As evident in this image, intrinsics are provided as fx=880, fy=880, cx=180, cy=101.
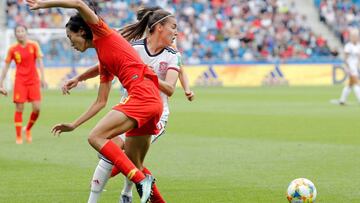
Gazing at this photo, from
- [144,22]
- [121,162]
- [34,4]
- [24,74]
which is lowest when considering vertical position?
[24,74]

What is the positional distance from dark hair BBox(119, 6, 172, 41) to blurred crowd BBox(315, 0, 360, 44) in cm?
3979

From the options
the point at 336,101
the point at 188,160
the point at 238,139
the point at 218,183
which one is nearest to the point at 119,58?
the point at 218,183

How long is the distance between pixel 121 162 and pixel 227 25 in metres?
39.5

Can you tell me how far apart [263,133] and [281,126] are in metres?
1.83

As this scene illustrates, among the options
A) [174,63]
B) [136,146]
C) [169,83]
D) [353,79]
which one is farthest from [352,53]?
[136,146]

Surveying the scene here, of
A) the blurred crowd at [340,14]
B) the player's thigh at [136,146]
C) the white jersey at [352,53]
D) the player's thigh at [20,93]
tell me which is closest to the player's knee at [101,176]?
the player's thigh at [136,146]

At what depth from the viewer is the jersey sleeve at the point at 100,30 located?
788cm

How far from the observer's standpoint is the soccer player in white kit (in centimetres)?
2706

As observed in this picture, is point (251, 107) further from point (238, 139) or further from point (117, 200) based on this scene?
point (117, 200)

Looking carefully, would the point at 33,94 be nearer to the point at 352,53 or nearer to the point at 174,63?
the point at 174,63

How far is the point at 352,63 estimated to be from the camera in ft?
90.8

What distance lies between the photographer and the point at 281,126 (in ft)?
64.4

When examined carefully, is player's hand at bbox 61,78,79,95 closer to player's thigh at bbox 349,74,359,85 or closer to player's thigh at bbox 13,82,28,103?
player's thigh at bbox 13,82,28,103

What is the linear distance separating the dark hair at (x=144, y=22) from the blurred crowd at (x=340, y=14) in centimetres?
3979
